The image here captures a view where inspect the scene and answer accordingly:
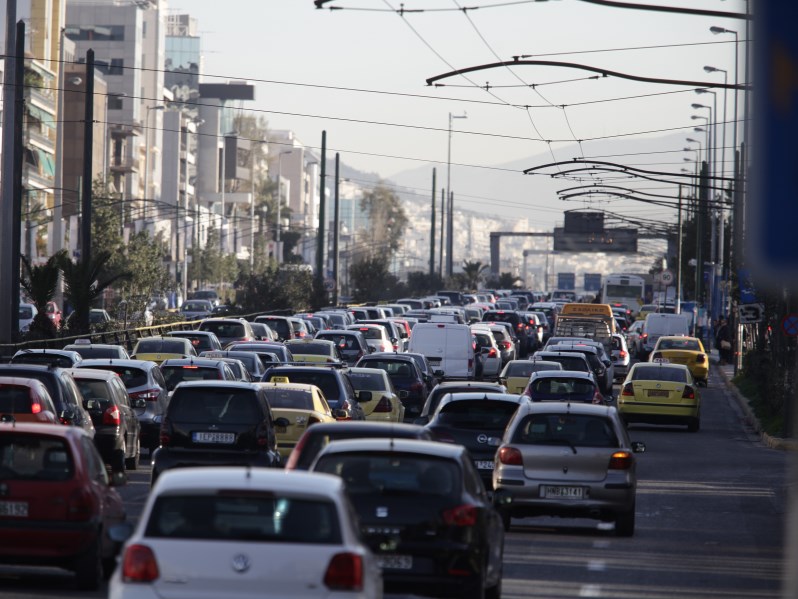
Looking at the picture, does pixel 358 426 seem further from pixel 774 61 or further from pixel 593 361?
pixel 593 361

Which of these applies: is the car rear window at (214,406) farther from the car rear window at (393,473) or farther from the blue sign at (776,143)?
the blue sign at (776,143)

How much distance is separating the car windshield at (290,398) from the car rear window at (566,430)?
16.1ft

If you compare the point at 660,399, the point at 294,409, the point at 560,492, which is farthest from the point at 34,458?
the point at 660,399

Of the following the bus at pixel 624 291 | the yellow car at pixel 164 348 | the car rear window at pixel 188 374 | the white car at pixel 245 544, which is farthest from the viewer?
the bus at pixel 624 291

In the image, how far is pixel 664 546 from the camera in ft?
56.8

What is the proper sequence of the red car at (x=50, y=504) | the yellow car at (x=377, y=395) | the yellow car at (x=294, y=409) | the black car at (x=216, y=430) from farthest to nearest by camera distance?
1. the yellow car at (x=377, y=395)
2. the yellow car at (x=294, y=409)
3. the black car at (x=216, y=430)
4. the red car at (x=50, y=504)

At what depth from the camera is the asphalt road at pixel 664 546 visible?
13797mm

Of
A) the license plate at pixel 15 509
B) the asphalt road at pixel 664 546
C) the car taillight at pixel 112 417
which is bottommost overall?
the asphalt road at pixel 664 546

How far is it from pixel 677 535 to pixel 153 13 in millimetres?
140134

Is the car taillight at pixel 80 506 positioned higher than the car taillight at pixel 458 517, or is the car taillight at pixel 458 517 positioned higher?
the car taillight at pixel 458 517

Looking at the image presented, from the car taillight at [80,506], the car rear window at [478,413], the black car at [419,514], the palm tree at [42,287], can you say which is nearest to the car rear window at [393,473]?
the black car at [419,514]

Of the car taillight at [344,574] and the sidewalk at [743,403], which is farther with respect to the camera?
the sidewalk at [743,403]

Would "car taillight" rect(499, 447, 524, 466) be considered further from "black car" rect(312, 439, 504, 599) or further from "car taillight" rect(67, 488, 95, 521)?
"car taillight" rect(67, 488, 95, 521)

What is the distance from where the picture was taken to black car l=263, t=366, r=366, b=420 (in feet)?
81.1
